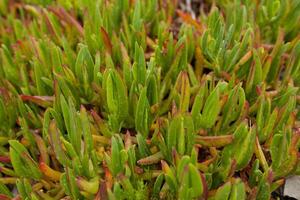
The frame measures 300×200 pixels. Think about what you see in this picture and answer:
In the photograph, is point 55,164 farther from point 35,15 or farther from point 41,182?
point 35,15

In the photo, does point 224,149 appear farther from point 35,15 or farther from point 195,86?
point 35,15

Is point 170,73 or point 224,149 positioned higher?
point 170,73

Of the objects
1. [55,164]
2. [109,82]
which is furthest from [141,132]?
[55,164]

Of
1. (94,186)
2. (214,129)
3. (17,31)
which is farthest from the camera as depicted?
(17,31)

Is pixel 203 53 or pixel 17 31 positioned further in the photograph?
pixel 17 31

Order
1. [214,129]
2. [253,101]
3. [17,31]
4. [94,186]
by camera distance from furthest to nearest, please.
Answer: [17,31] → [253,101] → [214,129] → [94,186]

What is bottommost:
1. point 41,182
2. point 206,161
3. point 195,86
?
point 41,182
